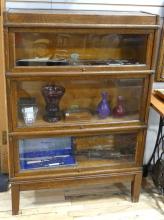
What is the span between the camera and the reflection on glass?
1792 mm

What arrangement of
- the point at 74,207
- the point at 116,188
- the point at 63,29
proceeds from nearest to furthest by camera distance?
the point at 63,29 → the point at 74,207 → the point at 116,188

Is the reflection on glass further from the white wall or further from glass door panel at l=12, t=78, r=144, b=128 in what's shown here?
A: the white wall

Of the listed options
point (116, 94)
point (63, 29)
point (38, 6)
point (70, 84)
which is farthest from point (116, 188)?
point (38, 6)

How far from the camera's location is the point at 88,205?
2.19 metres

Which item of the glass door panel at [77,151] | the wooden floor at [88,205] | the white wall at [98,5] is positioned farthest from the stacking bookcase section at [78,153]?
the white wall at [98,5]

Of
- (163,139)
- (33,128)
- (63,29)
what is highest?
(63,29)

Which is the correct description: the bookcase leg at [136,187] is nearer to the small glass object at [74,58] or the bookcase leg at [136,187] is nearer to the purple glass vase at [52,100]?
the purple glass vase at [52,100]

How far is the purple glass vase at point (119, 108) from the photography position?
2057mm

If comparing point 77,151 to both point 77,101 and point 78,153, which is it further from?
point 77,101

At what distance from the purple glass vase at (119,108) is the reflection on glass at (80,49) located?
0.91 feet

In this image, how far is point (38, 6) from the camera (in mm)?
2031

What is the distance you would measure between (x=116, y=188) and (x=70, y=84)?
0.96 meters

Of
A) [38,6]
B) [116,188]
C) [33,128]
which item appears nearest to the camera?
[33,128]

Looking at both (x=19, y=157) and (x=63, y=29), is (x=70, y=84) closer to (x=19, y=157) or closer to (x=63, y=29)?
(x=63, y=29)
